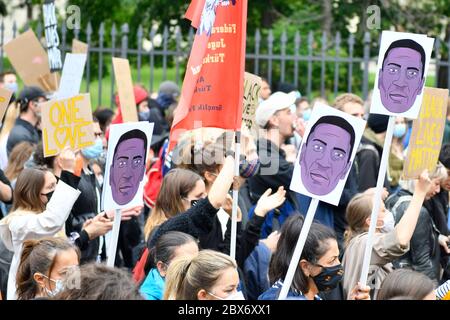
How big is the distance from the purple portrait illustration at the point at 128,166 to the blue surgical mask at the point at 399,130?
444 centimetres

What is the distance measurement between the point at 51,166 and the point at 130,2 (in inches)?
508

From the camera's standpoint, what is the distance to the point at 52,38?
958 centimetres

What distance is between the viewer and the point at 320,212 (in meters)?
8.12

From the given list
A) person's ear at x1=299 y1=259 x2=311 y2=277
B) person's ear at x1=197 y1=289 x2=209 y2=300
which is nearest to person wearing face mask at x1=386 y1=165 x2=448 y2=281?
person's ear at x1=299 y1=259 x2=311 y2=277

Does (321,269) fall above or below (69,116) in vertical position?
below

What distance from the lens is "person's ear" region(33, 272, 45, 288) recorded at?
17.9ft

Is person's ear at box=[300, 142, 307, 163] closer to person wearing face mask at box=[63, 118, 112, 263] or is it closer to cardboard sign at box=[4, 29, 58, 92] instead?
person wearing face mask at box=[63, 118, 112, 263]

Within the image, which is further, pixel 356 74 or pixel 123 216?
pixel 356 74

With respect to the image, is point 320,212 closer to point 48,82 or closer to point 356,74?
point 48,82

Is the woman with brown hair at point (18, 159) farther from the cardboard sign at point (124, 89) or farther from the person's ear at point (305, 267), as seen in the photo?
the person's ear at point (305, 267)

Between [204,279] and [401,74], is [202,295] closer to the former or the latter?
[204,279]

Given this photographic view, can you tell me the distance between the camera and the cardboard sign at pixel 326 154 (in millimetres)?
5781

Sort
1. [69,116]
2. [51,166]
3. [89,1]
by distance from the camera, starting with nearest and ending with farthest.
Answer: [69,116]
[51,166]
[89,1]
